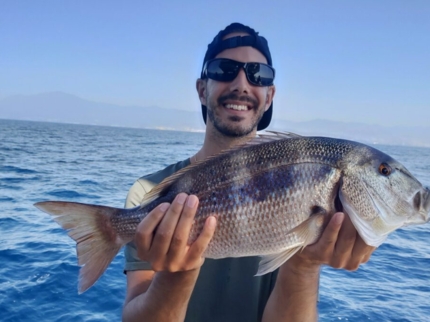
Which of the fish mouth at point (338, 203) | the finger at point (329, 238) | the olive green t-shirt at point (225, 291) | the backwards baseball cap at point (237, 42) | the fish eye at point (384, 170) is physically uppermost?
the backwards baseball cap at point (237, 42)

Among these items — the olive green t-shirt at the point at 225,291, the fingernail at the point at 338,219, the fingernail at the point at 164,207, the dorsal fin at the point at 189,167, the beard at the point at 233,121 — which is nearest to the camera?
the fingernail at the point at 338,219

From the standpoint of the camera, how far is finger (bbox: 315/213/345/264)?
8.14ft

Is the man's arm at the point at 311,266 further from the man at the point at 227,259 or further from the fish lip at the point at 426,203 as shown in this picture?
the fish lip at the point at 426,203

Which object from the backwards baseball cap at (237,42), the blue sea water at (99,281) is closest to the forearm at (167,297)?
the backwards baseball cap at (237,42)

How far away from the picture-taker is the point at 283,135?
2850 millimetres

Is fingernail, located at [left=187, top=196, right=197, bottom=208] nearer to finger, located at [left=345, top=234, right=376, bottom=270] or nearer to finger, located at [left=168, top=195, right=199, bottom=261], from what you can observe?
finger, located at [left=168, top=195, right=199, bottom=261]

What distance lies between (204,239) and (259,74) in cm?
181

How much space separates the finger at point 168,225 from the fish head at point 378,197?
3.26ft

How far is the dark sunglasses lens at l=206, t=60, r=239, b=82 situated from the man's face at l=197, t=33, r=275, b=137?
1.7 inches

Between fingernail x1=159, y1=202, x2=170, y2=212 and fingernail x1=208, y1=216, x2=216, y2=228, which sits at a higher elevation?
fingernail x1=159, y1=202, x2=170, y2=212

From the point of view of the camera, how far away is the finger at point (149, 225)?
2.59 m

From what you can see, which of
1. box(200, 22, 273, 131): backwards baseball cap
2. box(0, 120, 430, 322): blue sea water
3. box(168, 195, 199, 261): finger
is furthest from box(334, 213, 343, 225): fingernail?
box(0, 120, 430, 322): blue sea water

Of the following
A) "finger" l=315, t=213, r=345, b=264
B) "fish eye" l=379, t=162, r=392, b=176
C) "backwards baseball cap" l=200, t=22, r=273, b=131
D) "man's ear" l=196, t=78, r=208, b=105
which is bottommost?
"finger" l=315, t=213, r=345, b=264

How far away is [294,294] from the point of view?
292 centimetres
